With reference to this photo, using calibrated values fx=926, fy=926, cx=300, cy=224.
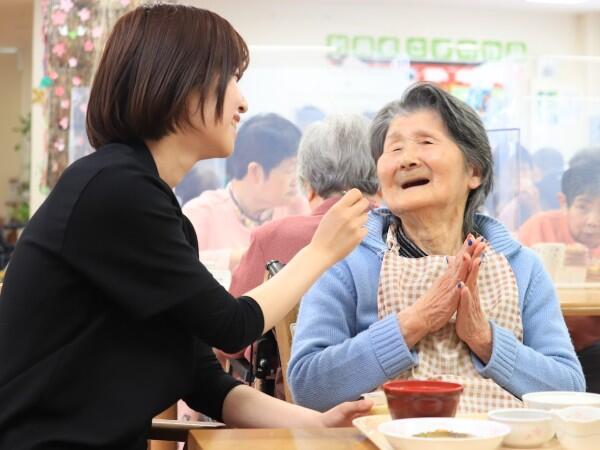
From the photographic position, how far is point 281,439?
1.33 m

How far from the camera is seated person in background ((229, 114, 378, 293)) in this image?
9.12 feet

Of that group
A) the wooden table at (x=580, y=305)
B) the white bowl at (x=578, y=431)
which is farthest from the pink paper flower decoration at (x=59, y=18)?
the white bowl at (x=578, y=431)

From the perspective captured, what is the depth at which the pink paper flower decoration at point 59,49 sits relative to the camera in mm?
4113

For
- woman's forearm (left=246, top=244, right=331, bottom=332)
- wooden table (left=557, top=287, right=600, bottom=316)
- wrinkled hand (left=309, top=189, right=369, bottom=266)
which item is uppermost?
wrinkled hand (left=309, top=189, right=369, bottom=266)

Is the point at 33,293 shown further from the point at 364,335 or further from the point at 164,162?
the point at 364,335

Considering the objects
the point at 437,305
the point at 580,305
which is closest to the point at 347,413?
the point at 437,305

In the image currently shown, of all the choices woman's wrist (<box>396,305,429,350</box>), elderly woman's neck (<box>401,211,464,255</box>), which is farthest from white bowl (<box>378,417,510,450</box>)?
elderly woman's neck (<box>401,211,464,255</box>)

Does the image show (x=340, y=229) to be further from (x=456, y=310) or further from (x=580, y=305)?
(x=580, y=305)

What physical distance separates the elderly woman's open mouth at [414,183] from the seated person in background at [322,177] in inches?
31.8

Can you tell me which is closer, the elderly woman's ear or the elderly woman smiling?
the elderly woman smiling

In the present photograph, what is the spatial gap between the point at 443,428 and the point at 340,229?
380 millimetres

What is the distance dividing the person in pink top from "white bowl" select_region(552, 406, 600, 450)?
64.7 inches

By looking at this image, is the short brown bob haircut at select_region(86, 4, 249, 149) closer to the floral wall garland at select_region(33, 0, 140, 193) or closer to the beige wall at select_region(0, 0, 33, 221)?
the floral wall garland at select_region(33, 0, 140, 193)

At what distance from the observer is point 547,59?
16.2 feet
